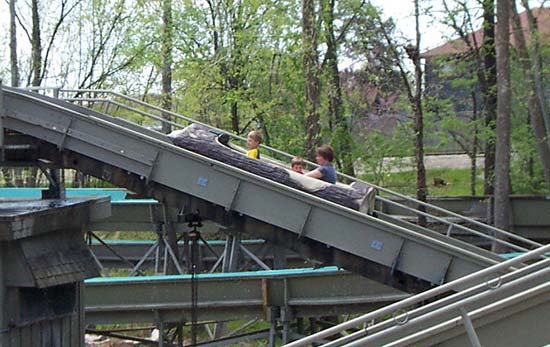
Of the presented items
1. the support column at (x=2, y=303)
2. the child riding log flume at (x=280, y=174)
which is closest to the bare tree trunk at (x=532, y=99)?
the child riding log flume at (x=280, y=174)

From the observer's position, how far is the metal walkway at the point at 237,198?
36.6 feet

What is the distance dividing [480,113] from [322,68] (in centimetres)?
799

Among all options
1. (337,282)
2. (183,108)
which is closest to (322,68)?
(183,108)

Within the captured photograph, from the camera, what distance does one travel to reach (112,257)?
24.3 meters

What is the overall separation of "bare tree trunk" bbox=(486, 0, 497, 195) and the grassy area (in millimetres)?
2982

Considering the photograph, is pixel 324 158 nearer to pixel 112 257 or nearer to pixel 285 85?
pixel 112 257

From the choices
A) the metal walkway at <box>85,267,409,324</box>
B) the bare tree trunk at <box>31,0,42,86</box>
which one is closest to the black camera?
the metal walkway at <box>85,267,409,324</box>

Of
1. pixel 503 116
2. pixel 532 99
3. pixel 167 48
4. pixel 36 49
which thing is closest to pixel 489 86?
pixel 532 99

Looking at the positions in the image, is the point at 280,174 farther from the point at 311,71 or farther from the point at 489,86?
the point at 489,86

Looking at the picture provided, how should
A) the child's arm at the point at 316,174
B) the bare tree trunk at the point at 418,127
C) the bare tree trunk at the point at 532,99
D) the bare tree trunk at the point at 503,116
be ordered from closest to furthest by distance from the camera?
1. the child's arm at the point at 316,174
2. the bare tree trunk at the point at 503,116
3. the bare tree trunk at the point at 418,127
4. the bare tree trunk at the point at 532,99


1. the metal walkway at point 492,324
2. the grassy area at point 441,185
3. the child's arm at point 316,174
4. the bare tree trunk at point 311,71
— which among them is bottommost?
the grassy area at point 441,185

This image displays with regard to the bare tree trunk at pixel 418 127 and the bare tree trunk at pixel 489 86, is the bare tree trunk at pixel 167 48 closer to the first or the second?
the bare tree trunk at pixel 418 127

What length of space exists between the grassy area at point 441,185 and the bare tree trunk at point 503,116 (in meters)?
9.09

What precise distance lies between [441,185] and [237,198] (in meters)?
25.3
